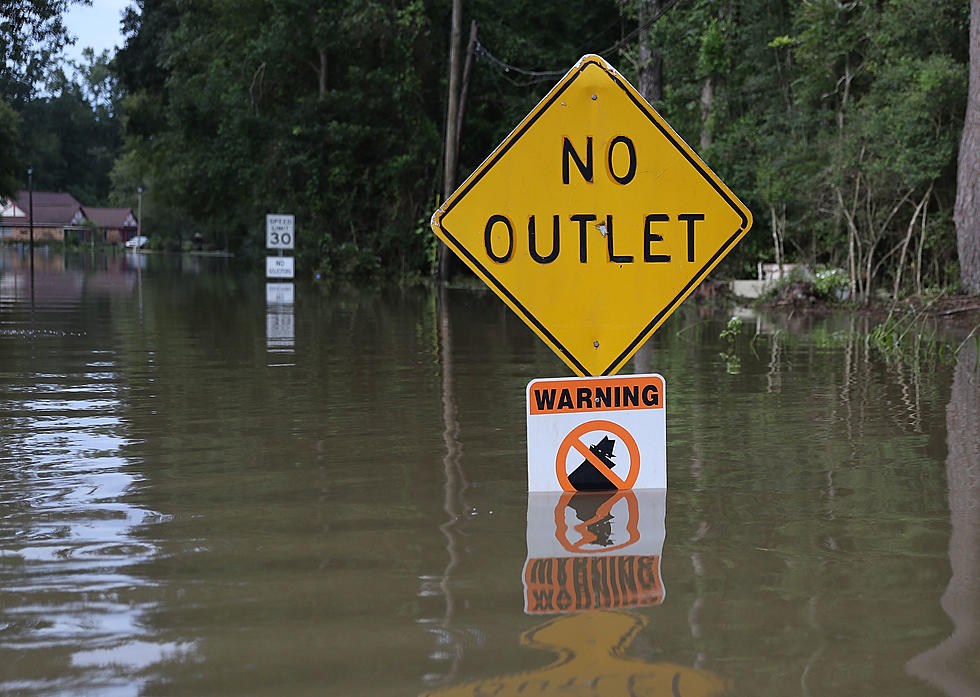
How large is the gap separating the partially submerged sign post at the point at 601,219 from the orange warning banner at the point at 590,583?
3.62 feet

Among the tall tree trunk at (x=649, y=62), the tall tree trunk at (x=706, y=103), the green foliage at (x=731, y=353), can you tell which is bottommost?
the green foliage at (x=731, y=353)

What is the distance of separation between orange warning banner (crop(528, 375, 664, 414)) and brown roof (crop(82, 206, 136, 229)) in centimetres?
14611

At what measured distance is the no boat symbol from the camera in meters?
5.24

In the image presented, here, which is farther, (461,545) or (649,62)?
(649,62)

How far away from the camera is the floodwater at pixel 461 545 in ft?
10.9

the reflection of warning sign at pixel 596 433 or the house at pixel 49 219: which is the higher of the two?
the house at pixel 49 219

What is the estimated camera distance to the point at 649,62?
28594mm

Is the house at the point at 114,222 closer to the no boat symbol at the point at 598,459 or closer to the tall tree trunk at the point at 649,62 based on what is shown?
the tall tree trunk at the point at 649,62

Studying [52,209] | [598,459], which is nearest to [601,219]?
[598,459]

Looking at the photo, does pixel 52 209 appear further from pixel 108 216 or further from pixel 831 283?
pixel 831 283

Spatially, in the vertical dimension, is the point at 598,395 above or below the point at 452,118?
below

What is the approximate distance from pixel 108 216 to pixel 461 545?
149538mm

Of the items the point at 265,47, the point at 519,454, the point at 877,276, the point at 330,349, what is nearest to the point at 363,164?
the point at 265,47


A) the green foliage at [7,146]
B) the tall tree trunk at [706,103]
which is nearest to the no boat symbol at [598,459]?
the tall tree trunk at [706,103]
